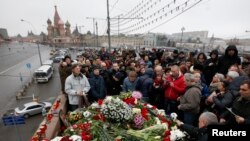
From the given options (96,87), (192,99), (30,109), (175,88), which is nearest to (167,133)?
(192,99)

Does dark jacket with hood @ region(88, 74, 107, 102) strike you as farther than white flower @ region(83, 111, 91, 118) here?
Yes

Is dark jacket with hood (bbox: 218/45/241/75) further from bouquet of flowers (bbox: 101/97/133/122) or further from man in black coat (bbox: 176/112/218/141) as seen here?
bouquet of flowers (bbox: 101/97/133/122)

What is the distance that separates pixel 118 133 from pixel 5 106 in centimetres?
1998

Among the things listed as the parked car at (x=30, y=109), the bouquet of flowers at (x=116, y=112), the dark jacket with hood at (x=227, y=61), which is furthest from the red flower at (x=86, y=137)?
the parked car at (x=30, y=109)

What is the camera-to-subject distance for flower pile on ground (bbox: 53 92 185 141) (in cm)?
300

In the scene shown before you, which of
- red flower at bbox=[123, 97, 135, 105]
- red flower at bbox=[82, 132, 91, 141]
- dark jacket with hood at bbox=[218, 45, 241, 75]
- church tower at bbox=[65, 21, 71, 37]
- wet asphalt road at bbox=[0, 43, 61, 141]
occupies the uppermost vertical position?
church tower at bbox=[65, 21, 71, 37]

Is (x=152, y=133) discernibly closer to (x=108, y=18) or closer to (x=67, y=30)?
(x=108, y=18)

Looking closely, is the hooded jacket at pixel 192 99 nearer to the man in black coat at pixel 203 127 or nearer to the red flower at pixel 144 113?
the red flower at pixel 144 113

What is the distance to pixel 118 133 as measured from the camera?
3061mm

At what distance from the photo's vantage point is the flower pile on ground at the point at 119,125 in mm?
3002

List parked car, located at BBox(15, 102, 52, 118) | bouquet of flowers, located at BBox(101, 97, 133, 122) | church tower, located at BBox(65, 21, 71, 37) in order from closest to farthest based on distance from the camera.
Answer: bouquet of flowers, located at BBox(101, 97, 133, 122) → parked car, located at BBox(15, 102, 52, 118) → church tower, located at BBox(65, 21, 71, 37)

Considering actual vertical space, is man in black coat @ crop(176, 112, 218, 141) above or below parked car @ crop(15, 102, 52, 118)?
above

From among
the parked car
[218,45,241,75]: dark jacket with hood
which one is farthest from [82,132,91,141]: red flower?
the parked car

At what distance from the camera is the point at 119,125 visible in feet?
11.1
